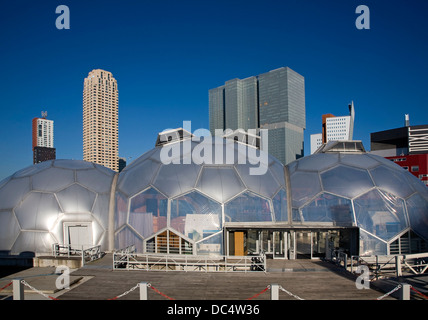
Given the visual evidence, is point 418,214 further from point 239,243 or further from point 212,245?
point 212,245

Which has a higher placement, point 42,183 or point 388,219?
point 42,183

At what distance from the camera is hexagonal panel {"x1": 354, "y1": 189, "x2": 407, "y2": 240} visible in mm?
13625

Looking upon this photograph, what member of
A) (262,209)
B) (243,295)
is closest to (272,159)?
(262,209)

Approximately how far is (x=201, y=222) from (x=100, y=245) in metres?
5.52

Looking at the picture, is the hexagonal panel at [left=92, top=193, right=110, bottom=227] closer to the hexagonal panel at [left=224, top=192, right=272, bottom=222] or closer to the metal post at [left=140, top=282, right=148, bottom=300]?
the hexagonal panel at [left=224, top=192, right=272, bottom=222]

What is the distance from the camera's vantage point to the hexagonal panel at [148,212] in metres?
13.4

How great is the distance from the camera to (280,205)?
14562 millimetres

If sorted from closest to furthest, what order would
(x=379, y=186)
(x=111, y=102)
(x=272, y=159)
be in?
(x=379, y=186) < (x=272, y=159) < (x=111, y=102)

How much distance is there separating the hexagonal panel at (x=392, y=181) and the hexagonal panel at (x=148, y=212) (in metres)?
10.4

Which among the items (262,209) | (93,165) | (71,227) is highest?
(93,165)
